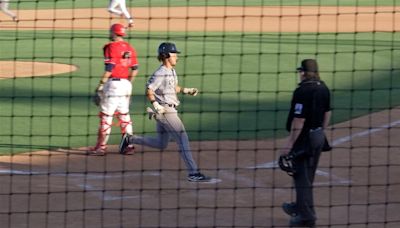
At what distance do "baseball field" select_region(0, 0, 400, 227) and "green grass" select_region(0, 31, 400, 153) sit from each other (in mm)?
31

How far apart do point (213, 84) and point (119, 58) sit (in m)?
5.79

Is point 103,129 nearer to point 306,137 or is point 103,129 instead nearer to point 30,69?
point 306,137

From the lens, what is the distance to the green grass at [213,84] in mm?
13492

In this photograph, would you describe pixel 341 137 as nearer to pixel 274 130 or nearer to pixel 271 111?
pixel 274 130

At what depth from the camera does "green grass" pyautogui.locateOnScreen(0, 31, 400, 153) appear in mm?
13492

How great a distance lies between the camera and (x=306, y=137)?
883 centimetres

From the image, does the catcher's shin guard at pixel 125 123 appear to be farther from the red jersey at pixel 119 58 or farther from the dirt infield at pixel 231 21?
the dirt infield at pixel 231 21

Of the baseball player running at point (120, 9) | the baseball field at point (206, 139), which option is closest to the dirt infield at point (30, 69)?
the baseball field at point (206, 139)

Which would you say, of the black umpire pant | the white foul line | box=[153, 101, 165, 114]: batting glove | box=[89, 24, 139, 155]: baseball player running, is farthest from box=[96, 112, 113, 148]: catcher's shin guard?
the black umpire pant

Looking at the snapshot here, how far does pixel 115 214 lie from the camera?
9148 millimetres

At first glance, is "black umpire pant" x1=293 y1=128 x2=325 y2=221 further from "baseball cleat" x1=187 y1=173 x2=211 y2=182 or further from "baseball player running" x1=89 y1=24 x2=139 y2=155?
A: "baseball player running" x1=89 y1=24 x2=139 y2=155

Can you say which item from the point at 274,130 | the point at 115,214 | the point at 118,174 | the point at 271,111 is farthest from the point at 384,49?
the point at 115,214

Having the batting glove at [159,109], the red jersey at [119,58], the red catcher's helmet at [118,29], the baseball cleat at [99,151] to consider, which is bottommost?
the baseball cleat at [99,151]

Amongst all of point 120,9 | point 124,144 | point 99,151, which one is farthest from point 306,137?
point 120,9
